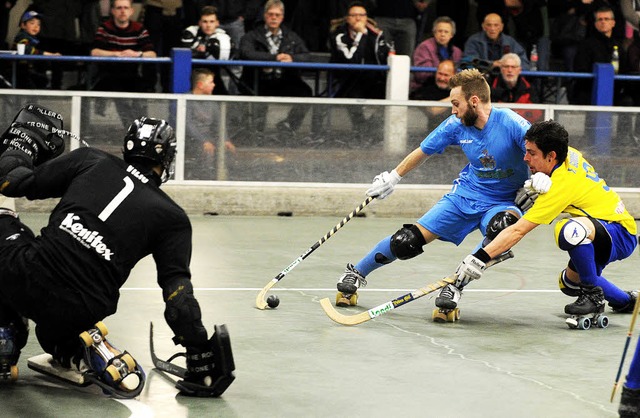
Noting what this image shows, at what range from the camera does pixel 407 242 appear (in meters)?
7.34

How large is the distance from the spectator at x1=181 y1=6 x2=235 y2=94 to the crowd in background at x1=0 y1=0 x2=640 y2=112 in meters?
0.01

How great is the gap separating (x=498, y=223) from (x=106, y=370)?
2.62m

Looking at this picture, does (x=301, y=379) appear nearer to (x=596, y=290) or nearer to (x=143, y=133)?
(x=143, y=133)

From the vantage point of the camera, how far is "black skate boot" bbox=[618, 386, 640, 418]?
488 centimetres

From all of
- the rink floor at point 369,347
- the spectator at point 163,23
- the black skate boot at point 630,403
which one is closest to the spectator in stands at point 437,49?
the spectator at point 163,23

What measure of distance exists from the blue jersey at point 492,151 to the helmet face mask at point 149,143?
2356 millimetres

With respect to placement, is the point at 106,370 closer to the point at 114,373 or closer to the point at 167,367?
the point at 114,373

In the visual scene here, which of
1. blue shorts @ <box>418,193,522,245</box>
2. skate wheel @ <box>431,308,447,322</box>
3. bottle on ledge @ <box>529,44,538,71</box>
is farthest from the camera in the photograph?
bottle on ledge @ <box>529,44,538,71</box>

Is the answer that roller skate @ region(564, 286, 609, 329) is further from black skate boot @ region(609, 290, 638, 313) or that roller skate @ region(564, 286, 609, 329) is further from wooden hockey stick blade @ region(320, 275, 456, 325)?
wooden hockey stick blade @ region(320, 275, 456, 325)

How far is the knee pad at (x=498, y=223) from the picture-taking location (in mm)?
6990

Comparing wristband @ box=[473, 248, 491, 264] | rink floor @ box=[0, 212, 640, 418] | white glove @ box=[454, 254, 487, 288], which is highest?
wristband @ box=[473, 248, 491, 264]

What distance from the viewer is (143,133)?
5.43 metres

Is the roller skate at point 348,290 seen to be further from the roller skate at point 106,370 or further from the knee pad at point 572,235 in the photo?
the roller skate at point 106,370

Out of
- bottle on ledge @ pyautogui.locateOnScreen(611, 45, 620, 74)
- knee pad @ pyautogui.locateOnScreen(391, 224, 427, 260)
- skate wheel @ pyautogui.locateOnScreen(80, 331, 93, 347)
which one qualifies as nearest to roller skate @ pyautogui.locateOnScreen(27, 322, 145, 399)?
skate wheel @ pyautogui.locateOnScreen(80, 331, 93, 347)
